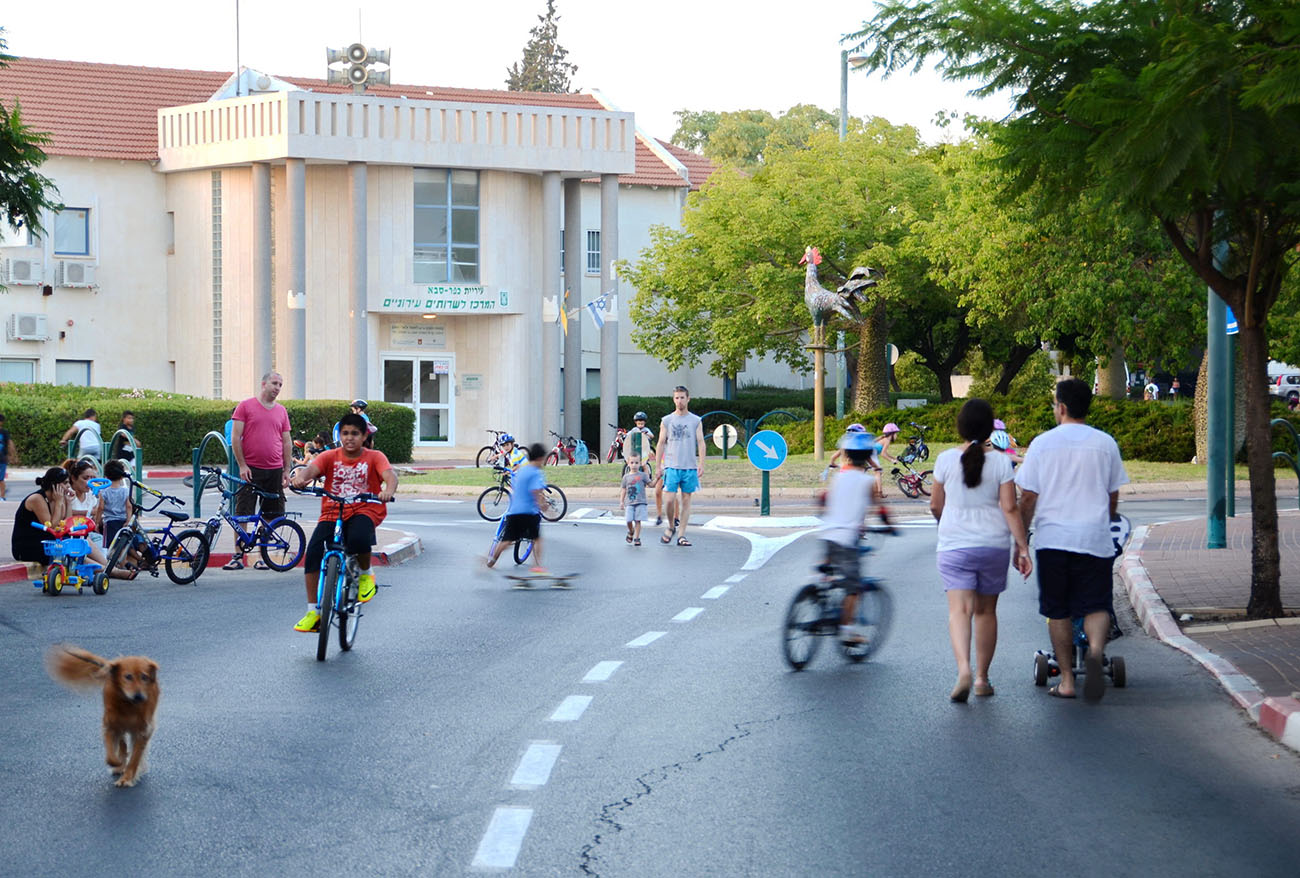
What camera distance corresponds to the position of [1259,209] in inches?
476

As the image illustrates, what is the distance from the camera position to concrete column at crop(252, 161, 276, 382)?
141 ft

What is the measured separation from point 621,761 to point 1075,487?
→ 10.00ft

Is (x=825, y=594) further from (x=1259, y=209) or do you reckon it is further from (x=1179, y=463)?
(x=1179, y=463)

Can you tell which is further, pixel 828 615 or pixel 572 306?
pixel 572 306

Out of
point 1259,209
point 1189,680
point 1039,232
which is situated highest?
point 1039,232

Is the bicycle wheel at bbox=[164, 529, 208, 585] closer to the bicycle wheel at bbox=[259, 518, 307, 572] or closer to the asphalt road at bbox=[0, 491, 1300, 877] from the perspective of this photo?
the bicycle wheel at bbox=[259, 518, 307, 572]

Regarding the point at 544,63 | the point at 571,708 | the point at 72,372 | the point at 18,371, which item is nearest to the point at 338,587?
the point at 571,708

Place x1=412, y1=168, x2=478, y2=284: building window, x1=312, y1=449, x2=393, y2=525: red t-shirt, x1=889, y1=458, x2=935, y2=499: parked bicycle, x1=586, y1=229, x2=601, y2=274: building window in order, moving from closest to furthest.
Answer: x1=312, y1=449, x2=393, y2=525: red t-shirt → x1=889, y1=458, x2=935, y2=499: parked bicycle → x1=412, y1=168, x2=478, y2=284: building window → x1=586, y1=229, x2=601, y2=274: building window

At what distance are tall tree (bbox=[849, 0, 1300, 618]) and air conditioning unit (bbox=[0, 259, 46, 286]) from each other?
119 ft

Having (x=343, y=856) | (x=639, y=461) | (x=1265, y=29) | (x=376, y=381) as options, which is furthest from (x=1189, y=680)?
(x=376, y=381)

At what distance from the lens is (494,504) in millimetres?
25391

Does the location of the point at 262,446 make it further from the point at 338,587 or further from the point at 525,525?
the point at 338,587

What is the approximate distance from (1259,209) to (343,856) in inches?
348

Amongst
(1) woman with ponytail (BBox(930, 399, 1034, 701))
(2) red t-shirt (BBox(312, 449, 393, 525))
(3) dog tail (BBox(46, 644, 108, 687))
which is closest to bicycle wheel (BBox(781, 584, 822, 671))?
(1) woman with ponytail (BBox(930, 399, 1034, 701))
